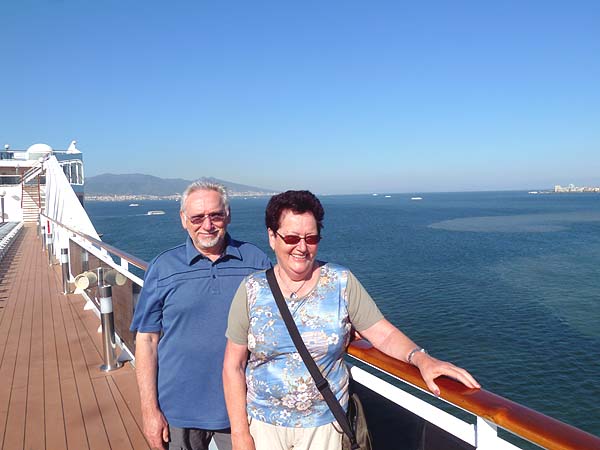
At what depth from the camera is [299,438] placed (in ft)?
4.66

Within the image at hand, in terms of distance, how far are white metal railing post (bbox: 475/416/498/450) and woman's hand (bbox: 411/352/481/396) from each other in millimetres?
90

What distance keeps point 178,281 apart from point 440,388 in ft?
3.17

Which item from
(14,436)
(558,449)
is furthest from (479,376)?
(558,449)

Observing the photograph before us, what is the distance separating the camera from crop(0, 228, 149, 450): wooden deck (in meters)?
2.74

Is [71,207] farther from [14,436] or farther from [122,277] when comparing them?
[14,436]

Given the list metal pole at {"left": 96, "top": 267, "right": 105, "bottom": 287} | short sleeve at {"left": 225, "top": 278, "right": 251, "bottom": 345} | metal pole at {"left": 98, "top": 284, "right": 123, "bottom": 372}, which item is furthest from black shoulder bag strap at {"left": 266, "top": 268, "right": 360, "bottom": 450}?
metal pole at {"left": 96, "top": 267, "right": 105, "bottom": 287}

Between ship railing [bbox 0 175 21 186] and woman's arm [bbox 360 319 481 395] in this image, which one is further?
ship railing [bbox 0 175 21 186]

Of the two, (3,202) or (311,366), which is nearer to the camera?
(311,366)

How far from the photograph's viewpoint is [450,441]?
4.38ft

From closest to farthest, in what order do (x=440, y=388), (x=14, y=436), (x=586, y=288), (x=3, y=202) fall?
1. (x=440, y=388)
2. (x=14, y=436)
3. (x=586, y=288)
4. (x=3, y=202)

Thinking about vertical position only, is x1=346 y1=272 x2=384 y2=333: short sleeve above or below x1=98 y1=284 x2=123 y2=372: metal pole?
above

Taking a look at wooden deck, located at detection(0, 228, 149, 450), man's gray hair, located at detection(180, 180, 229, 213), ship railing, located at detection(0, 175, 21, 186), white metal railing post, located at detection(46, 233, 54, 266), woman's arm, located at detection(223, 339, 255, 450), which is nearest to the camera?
woman's arm, located at detection(223, 339, 255, 450)

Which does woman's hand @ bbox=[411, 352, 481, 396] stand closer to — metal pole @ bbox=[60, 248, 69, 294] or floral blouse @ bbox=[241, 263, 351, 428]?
floral blouse @ bbox=[241, 263, 351, 428]

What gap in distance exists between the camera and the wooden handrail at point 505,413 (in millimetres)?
958
